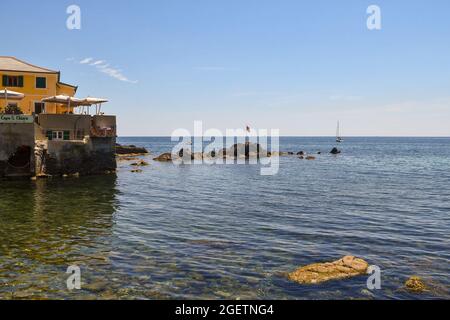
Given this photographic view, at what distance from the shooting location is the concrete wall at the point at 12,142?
3569 cm

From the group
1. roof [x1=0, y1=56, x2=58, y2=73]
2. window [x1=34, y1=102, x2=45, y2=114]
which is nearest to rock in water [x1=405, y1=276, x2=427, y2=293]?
window [x1=34, y1=102, x2=45, y2=114]

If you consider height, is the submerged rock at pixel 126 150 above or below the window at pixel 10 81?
below

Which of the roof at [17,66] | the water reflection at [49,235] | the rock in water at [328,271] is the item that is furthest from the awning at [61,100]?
the rock in water at [328,271]

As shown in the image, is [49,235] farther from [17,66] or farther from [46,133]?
[17,66]

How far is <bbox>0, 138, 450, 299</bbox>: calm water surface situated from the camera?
12.6 m

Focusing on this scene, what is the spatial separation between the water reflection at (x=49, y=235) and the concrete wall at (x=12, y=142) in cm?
319

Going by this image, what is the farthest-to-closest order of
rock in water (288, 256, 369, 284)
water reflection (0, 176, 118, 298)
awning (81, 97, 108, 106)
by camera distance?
awning (81, 97, 108, 106) → rock in water (288, 256, 369, 284) → water reflection (0, 176, 118, 298)

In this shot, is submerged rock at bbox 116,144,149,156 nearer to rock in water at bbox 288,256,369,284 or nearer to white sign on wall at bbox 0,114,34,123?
white sign on wall at bbox 0,114,34,123

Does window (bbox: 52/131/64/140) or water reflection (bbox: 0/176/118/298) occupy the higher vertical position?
window (bbox: 52/131/64/140)

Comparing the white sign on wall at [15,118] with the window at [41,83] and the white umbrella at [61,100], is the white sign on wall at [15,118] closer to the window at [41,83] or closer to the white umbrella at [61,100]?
the white umbrella at [61,100]

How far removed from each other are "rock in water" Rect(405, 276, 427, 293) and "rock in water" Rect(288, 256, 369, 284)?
151 centimetres

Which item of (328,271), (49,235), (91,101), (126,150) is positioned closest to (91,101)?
(91,101)

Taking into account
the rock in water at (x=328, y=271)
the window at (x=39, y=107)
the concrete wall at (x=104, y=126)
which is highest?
the window at (x=39, y=107)

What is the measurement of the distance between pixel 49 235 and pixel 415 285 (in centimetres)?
1539
